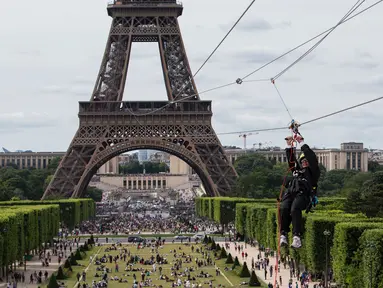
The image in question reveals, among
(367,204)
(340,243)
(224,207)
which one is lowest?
(340,243)

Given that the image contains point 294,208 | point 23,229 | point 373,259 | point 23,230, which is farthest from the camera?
point 23,229

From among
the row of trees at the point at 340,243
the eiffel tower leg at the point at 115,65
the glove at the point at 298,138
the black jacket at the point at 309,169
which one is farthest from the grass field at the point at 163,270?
the glove at the point at 298,138

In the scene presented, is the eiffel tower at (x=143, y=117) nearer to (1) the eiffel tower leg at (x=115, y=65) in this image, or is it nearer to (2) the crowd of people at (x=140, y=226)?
(1) the eiffel tower leg at (x=115, y=65)

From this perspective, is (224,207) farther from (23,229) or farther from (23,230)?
(23,230)

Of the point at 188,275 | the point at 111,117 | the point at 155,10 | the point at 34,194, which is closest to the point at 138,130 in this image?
the point at 111,117

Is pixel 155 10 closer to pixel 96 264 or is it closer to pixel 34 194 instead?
pixel 96 264

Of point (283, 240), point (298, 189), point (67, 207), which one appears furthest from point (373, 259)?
point (67, 207)
